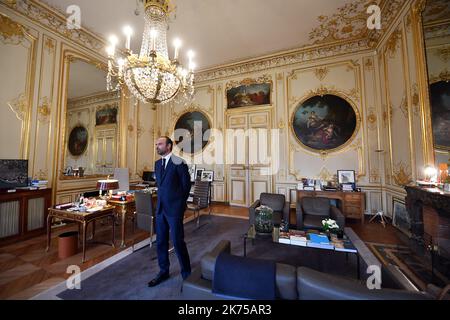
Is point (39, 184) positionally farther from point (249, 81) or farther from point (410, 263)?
point (410, 263)

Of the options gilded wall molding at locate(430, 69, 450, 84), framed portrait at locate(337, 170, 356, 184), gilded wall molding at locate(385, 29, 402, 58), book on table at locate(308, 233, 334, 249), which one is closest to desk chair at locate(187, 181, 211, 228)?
book on table at locate(308, 233, 334, 249)

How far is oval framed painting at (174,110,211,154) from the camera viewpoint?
7.17m

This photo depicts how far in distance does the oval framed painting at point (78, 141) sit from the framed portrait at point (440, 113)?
25.1 ft

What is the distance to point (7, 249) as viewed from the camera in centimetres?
320

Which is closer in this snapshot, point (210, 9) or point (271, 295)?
point (271, 295)

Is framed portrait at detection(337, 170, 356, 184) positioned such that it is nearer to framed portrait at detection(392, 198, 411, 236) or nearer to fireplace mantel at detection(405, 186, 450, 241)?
framed portrait at detection(392, 198, 411, 236)

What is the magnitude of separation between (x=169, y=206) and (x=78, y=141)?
14.3 ft

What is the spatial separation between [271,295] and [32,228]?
501 centimetres

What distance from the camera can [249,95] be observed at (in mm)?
6617

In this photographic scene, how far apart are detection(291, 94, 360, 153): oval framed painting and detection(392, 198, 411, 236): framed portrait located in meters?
1.89

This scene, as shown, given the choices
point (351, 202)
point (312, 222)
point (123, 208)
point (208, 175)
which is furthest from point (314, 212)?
point (208, 175)

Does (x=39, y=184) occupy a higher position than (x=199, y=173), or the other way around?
(x=199, y=173)
